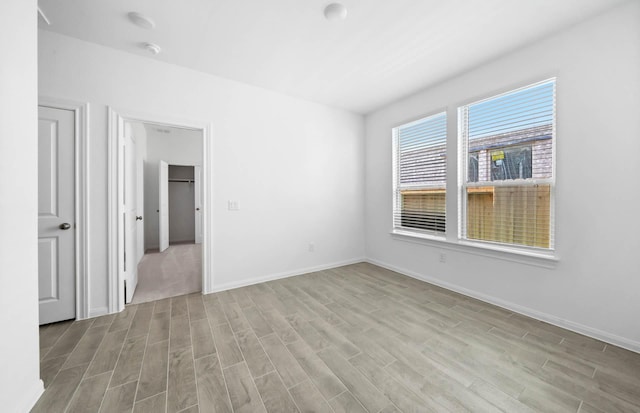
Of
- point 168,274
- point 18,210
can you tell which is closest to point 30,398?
point 18,210

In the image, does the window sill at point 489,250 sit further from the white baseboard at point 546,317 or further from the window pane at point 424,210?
the white baseboard at point 546,317

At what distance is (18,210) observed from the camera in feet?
4.33

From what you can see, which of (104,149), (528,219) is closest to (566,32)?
(528,219)

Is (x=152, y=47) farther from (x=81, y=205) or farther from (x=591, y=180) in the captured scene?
(x=591, y=180)

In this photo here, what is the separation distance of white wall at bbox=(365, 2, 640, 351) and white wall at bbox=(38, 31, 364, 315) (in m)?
2.35

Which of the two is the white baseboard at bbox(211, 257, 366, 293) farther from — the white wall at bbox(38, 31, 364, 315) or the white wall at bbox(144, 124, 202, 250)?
the white wall at bbox(144, 124, 202, 250)

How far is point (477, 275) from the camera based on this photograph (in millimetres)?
2943

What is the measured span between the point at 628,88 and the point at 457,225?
1.85 m

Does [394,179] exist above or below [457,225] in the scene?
above

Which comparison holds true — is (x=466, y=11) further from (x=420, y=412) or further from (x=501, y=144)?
(x=420, y=412)

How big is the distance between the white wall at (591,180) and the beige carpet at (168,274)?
13.0 feet

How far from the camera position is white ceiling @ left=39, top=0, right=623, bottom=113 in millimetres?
2010

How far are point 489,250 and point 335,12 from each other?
294cm

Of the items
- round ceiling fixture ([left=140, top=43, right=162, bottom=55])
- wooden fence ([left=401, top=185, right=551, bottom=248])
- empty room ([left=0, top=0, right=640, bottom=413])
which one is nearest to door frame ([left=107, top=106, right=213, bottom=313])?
empty room ([left=0, top=0, right=640, bottom=413])
